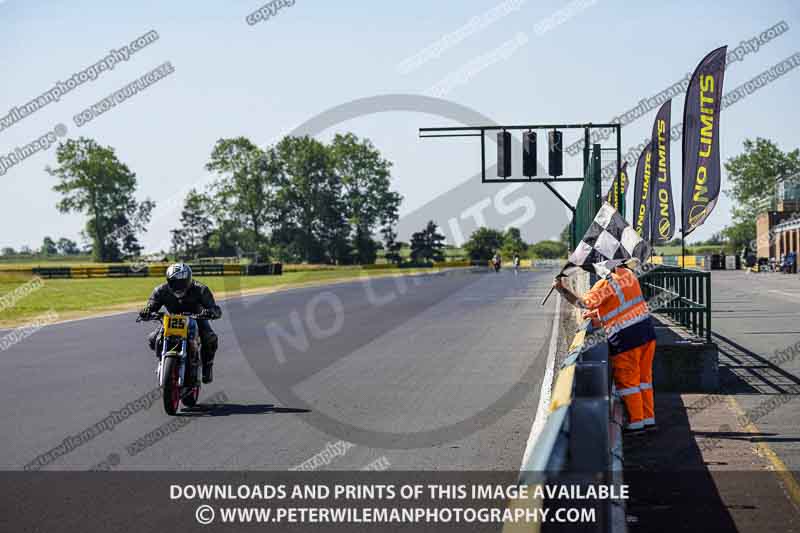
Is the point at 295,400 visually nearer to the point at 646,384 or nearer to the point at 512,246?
the point at 646,384

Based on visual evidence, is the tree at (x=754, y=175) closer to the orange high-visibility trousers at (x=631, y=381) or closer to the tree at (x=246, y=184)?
the tree at (x=246, y=184)

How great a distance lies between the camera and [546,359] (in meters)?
13.3

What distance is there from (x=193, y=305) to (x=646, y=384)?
4.74 m

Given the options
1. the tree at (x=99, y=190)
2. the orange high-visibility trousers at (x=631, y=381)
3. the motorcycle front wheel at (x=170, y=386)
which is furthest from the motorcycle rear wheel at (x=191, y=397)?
the tree at (x=99, y=190)

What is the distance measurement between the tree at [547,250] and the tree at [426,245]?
41025mm

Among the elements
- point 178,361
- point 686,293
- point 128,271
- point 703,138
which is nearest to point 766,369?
point 686,293

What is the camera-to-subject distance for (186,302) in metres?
9.58

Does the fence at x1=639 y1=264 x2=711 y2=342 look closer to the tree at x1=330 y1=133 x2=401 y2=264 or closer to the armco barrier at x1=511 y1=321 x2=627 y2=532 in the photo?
the armco barrier at x1=511 y1=321 x2=627 y2=532

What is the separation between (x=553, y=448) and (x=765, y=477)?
350 cm

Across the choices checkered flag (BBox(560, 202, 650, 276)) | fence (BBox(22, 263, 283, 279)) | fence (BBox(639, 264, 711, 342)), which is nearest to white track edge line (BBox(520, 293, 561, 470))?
checkered flag (BBox(560, 202, 650, 276))

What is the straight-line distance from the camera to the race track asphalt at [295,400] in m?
7.06

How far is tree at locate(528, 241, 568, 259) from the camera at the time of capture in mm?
158875

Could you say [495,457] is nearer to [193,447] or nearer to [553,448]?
[193,447]

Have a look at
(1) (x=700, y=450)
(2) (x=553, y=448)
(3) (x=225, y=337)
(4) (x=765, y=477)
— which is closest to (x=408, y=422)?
(1) (x=700, y=450)
